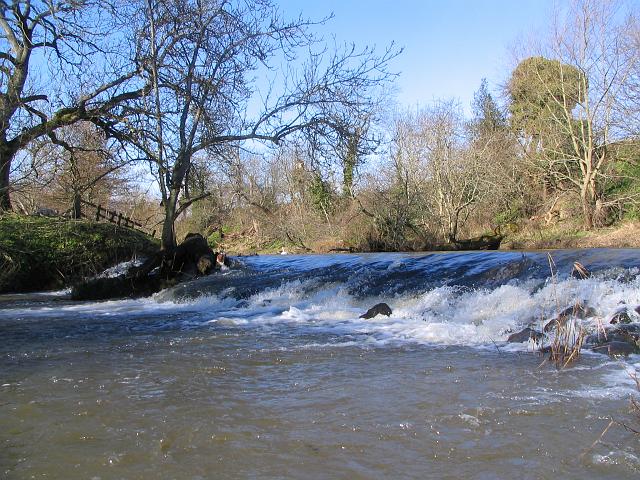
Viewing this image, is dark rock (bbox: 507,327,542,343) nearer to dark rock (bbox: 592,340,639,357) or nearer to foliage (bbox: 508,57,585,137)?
dark rock (bbox: 592,340,639,357)

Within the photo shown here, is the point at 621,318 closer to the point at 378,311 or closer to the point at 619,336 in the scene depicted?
the point at 619,336

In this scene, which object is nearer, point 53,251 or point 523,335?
point 523,335

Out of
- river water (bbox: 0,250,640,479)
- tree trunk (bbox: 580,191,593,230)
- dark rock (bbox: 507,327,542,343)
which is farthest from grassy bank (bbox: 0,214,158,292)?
tree trunk (bbox: 580,191,593,230)

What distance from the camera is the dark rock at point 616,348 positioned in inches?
219

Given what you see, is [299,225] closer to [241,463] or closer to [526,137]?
[526,137]

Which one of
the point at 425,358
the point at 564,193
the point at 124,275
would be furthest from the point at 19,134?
the point at 564,193

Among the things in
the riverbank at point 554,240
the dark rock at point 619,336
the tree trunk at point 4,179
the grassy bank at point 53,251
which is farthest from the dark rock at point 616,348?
the riverbank at point 554,240

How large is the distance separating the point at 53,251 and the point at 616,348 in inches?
573

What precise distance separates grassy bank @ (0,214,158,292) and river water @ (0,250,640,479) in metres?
6.22

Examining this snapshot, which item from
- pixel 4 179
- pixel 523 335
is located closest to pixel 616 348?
pixel 523 335

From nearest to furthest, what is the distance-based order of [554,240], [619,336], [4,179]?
[619,336] < [4,179] < [554,240]

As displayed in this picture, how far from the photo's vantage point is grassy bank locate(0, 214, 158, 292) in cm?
1444

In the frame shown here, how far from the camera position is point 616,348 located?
223 inches

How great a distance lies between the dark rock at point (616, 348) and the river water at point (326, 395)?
0.53 ft
